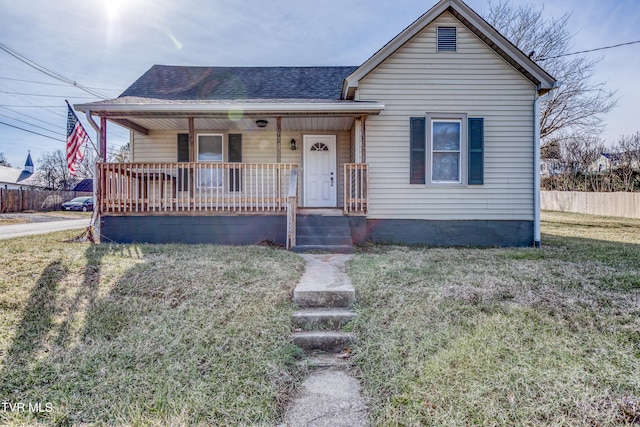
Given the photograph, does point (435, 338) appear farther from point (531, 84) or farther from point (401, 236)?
point (531, 84)

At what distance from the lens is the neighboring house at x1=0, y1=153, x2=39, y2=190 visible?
121 ft

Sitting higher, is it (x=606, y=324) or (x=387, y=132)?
(x=387, y=132)

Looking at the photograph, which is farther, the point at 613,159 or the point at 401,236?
the point at 613,159

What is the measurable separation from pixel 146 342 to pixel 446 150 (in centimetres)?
693

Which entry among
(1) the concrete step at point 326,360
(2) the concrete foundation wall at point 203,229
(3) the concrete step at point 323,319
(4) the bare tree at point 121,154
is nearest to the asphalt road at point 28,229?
(2) the concrete foundation wall at point 203,229

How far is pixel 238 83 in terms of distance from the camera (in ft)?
32.7

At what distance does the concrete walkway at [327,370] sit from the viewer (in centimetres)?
219

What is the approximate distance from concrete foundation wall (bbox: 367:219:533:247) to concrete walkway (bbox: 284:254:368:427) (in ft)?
10.2

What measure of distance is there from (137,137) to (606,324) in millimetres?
10078

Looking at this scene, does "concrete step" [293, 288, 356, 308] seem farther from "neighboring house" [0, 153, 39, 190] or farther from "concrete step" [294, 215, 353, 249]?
"neighboring house" [0, 153, 39, 190]

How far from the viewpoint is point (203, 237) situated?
24.8 ft

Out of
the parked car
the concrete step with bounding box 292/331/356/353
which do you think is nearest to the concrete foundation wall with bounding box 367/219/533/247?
the concrete step with bounding box 292/331/356/353

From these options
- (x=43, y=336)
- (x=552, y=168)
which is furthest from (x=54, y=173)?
(x=552, y=168)

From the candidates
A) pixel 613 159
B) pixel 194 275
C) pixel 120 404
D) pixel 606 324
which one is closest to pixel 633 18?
pixel 613 159
